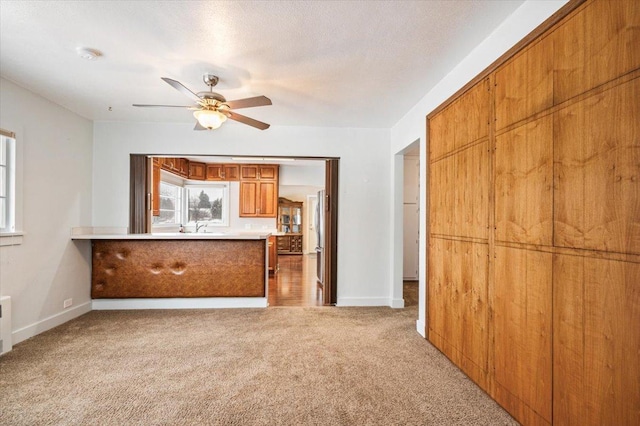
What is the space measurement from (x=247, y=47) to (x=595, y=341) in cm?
272

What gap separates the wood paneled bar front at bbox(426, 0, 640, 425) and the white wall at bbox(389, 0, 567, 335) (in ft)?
0.37

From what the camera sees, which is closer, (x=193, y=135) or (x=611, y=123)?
(x=611, y=123)

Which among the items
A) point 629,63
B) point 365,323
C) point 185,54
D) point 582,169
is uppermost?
point 185,54

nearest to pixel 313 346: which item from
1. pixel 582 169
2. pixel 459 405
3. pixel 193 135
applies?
pixel 459 405

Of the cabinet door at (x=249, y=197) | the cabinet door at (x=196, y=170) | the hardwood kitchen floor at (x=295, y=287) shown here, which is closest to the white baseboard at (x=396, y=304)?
the hardwood kitchen floor at (x=295, y=287)

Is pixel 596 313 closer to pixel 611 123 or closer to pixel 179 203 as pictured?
pixel 611 123

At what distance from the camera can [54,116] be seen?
3.62 m

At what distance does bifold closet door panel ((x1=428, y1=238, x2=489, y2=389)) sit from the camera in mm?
2336

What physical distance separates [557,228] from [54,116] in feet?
15.5

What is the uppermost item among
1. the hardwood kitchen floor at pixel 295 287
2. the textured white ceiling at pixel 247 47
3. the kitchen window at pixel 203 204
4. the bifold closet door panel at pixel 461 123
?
the textured white ceiling at pixel 247 47

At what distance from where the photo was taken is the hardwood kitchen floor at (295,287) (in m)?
4.73

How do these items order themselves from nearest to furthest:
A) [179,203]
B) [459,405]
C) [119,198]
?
[459,405] < [119,198] < [179,203]

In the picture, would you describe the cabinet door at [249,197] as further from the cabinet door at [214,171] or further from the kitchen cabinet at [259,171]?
the cabinet door at [214,171]

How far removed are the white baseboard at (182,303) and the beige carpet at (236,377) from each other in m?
0.59
